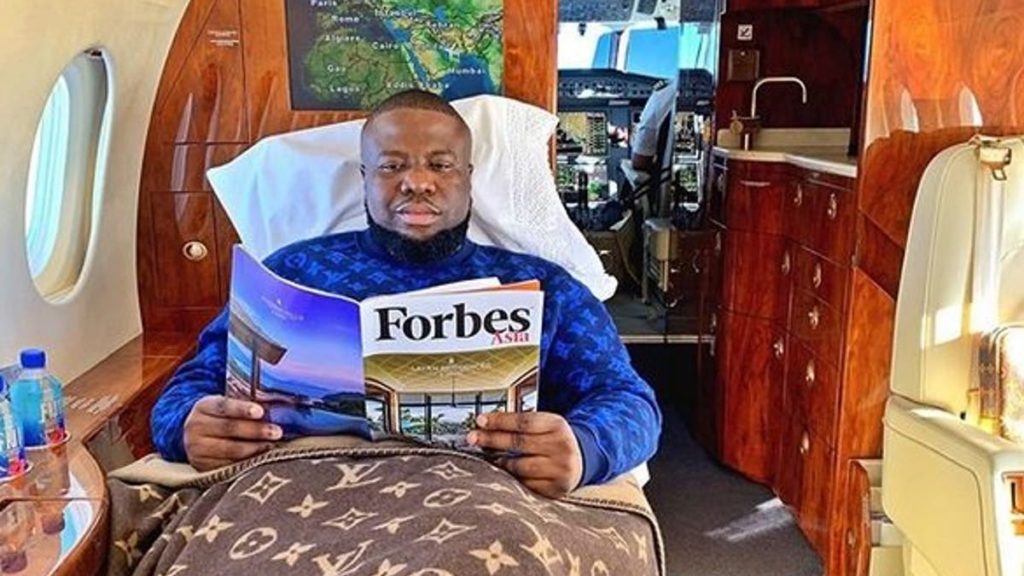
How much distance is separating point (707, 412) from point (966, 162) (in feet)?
4.85

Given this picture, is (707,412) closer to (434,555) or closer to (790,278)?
(790,278)

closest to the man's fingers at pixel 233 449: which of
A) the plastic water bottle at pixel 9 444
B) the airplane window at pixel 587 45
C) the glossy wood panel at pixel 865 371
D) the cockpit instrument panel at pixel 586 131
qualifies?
the plastic water bottle at pixel 9 444

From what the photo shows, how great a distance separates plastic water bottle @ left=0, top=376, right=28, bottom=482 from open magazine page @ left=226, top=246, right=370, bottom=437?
0.31 meters

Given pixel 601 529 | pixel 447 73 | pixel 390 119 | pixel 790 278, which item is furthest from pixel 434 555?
pixel 790 278

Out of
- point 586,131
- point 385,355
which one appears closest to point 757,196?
point 385,355

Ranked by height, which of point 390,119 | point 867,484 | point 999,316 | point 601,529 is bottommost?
point 867,484

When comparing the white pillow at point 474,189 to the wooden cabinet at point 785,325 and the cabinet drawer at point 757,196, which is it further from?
the cabinet drawer at point 757,196

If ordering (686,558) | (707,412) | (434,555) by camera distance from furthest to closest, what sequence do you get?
(707,412) → (686,558) → (434,555)

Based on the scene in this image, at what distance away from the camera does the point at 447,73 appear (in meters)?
2.05

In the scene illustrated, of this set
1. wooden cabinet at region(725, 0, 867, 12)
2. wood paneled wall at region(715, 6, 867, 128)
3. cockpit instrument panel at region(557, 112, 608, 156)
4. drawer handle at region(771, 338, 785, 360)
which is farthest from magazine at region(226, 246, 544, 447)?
cockpit instrument panel at region(557, 112, 608, 156)

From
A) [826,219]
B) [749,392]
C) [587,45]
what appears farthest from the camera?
[587,45]

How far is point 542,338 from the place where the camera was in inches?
63.3

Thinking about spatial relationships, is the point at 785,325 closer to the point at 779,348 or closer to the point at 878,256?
the point at 779,348

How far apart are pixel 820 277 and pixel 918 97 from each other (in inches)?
20.2
